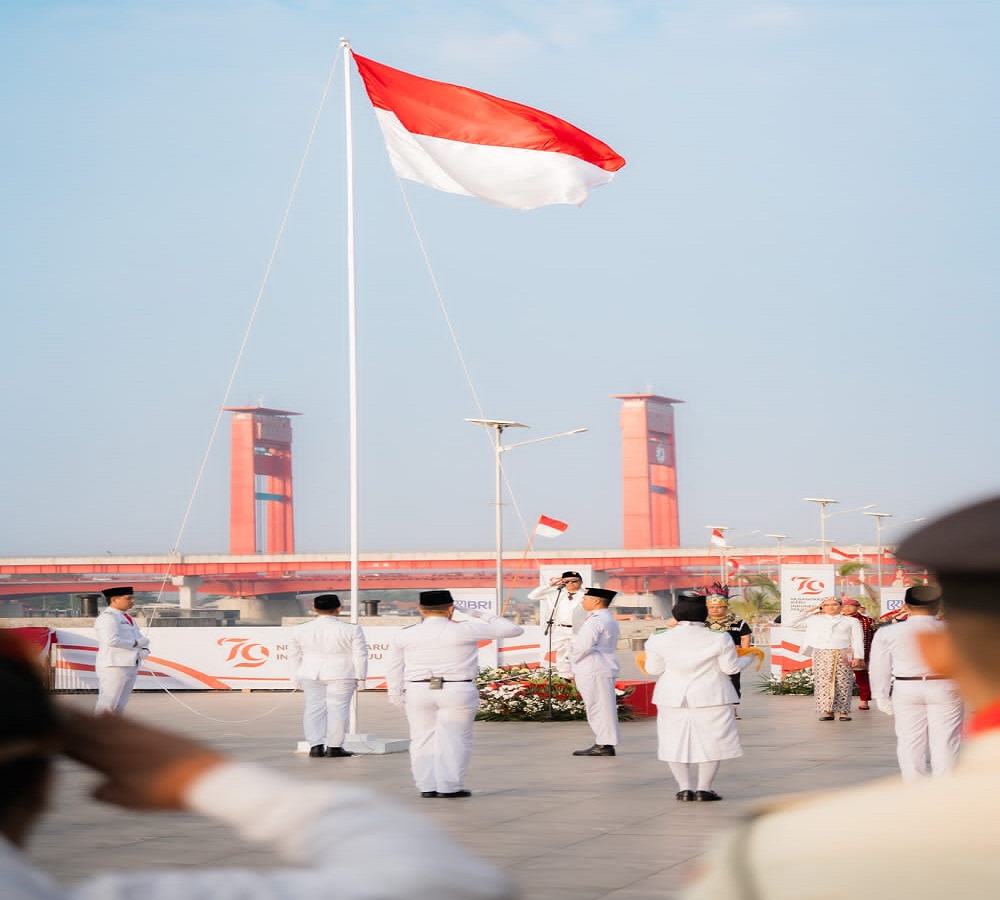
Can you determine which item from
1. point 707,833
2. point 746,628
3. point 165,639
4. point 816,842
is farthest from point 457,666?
point 165,639

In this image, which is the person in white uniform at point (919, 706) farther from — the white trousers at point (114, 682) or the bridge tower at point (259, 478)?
the bridge tower at point (259, 478)

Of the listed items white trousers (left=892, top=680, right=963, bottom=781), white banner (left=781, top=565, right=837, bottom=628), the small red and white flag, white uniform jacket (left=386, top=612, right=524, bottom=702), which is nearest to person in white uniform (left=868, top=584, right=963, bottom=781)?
white trousers (left=892, top=680, right=963, bottom=781)

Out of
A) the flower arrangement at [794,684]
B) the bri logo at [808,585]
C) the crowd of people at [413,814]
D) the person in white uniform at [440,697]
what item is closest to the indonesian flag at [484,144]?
the person in white uniform at [440,697]

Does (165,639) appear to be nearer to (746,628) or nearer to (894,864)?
(746,628)

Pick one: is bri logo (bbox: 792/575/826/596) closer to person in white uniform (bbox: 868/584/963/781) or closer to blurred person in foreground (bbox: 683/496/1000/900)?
person in white uniform (bbox: 868/584/963/781)

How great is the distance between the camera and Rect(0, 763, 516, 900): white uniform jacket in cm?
142

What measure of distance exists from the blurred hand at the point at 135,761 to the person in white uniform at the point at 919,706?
1029 cm

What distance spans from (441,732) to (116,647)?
20.0 ft

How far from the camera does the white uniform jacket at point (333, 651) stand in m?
15.7

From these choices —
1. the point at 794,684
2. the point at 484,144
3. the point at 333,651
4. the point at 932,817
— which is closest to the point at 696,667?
the point at 333,651

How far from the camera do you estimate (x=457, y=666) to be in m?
12.6

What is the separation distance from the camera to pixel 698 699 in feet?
39.1

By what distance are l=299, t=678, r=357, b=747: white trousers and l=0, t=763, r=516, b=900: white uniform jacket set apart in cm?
1450

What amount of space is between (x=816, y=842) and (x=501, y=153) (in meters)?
17.5
